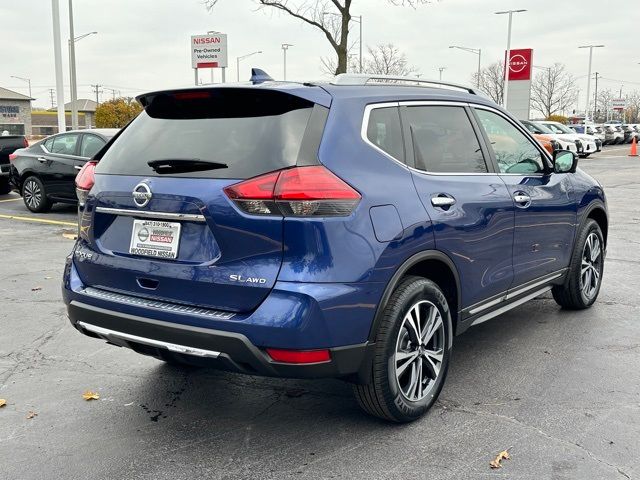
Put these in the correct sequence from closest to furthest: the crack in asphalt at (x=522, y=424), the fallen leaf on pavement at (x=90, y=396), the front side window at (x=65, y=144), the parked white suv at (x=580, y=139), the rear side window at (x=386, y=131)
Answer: the crack in asphalt at (x=522, y=424) < the rear side window at (x=386, y=131) < the fallen leaf on pavement at (x=90, y=396) < the front side window at (x=65, y=144) < the parked white suv at (x=580, y=139)

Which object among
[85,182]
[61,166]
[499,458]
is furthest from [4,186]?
[499,458]

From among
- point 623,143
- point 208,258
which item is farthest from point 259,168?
point 623,143

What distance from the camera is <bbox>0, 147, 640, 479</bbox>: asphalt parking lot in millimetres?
3146

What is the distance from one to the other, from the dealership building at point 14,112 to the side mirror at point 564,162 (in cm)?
6461

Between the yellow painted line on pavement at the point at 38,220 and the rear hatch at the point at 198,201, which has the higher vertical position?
the rear hatch at the point at 198,201

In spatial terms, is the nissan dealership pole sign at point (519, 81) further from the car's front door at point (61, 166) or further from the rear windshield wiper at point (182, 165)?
the rear windshield wiper at point (182, 165)

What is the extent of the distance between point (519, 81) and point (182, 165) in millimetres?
40980

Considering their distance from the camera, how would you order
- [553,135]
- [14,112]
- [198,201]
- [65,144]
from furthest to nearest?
[14,112] < [553,135] < [65,144] < [198,201]

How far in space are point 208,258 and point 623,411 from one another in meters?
2.47

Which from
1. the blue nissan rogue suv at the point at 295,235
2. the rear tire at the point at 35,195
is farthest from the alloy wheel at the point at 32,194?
the blue nissan rogue suv at the point at 295,235

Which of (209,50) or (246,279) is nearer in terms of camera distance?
(246,279)

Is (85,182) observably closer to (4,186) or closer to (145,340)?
(145,340)

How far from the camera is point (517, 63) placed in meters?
40.9

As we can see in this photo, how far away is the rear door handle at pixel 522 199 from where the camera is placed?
14.4 feet
